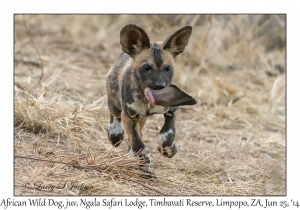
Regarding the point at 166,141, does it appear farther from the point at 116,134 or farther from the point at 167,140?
the point at 116,134

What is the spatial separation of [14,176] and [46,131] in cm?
149

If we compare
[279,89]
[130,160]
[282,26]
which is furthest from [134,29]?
[282,26]

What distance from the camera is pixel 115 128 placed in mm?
7180

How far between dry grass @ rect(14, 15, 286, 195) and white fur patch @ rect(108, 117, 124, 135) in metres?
0.17

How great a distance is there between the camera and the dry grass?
6059mm

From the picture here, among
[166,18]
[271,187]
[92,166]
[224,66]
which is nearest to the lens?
[92,166]

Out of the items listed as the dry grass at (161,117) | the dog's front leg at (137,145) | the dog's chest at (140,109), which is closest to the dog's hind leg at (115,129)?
the dry grass at (161,117)

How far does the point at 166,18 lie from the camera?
12.8 m

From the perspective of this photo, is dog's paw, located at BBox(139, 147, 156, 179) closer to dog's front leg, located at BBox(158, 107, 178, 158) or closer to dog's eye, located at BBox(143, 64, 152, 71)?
dog's front leg, located at BBox(158, 107, 178, 158)

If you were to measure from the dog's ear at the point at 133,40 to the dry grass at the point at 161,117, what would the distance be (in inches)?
43.4

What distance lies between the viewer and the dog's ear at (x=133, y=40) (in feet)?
20.0

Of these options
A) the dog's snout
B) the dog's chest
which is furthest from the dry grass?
the dog's snout
